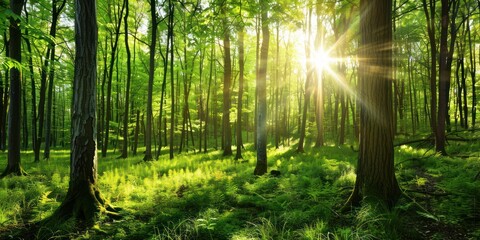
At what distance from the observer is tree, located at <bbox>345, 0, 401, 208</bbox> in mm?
4938

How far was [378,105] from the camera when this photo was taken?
492 cm

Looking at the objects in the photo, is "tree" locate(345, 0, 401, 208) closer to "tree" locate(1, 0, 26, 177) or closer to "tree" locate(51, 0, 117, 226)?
"tree" locate(51, 0, 117, 226)

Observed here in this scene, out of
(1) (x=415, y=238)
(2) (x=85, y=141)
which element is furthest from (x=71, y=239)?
(1) (x=415, y=238)

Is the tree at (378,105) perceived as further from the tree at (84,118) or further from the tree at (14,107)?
the tree at (14,107)

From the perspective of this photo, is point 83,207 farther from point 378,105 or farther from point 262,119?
point 262,119

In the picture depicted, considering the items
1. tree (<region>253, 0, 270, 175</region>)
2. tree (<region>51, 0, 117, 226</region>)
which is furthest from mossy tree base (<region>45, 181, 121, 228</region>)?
tree (<region>253, 0, 270, 175</region>)

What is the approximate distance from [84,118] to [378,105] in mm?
5481

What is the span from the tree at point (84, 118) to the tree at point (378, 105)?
494cm

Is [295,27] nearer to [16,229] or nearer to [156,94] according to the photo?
[16,229]

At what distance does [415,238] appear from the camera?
12.5 ft

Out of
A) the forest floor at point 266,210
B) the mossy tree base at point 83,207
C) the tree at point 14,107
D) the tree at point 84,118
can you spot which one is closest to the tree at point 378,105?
the forest floor at point 266,210

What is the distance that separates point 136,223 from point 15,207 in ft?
8.34

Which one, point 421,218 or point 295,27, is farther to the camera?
point 295,27

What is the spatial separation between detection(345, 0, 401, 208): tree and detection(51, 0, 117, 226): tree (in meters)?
4.94
